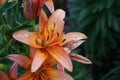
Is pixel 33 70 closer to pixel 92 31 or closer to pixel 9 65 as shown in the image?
pixel 9 65

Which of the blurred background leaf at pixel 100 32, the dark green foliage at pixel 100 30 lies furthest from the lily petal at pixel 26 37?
the dark green foliage at pixel 100 30

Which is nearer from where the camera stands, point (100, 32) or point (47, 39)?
point (47, 39)

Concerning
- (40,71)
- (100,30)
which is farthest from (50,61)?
(100,30)

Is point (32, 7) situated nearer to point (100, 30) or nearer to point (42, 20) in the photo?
point (42, 20)

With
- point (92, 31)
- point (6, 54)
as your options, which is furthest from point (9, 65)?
point (92, 31)

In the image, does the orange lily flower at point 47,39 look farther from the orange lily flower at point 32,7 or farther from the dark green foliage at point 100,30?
the dark green foliage at point 100,30

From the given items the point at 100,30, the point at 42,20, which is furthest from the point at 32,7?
the point at 100,30

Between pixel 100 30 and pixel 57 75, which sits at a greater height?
pixel 57 75
